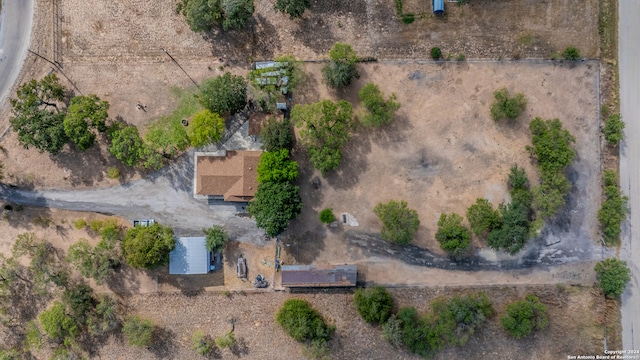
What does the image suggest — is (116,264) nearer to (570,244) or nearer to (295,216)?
(295,216)

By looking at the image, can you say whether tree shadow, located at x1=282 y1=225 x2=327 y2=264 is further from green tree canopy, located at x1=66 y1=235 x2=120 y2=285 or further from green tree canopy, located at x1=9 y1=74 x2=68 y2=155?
green tree canopy, located at x1=9 y1=74 x2=68 y2=155

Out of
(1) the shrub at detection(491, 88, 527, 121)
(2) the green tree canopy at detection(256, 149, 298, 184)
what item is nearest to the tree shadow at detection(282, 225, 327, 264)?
(2) the green tree canopy at detection(256, 149, 298, 184)

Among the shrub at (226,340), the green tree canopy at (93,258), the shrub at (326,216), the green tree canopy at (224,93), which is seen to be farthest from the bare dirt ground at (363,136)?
the green tree canopy at (224,93)

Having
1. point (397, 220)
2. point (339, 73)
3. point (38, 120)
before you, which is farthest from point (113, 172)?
point (397, 220)

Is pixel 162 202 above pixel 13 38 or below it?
below

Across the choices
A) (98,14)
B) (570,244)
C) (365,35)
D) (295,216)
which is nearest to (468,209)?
(570,244)

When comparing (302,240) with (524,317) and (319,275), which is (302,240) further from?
(524,317)
